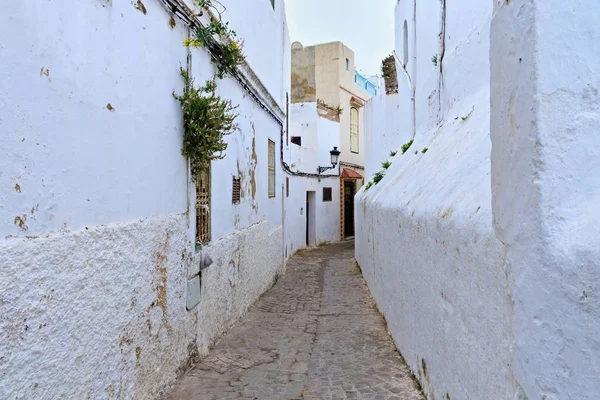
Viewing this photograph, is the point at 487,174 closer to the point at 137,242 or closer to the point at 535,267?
the point at 535,267

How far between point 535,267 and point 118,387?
2708mm

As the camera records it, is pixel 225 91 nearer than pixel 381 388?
No

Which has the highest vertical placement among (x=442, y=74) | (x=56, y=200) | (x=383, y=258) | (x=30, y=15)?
(x=442, y=74)

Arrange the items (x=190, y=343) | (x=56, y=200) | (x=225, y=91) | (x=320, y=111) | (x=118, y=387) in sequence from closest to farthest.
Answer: (x=56, y=200)
(x=118, y=387)
(x=190, y=343)
(x=225, y=91)
(x=320, y=111)

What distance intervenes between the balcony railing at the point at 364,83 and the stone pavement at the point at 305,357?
15555mm

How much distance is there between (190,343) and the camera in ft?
14.2

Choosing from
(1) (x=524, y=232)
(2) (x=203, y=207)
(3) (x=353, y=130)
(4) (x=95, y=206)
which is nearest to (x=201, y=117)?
(2) (x=203, y=207)

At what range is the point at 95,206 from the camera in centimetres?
276

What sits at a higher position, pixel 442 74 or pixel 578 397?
pixel 442 74

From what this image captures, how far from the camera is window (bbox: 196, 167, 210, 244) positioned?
4.71 meters

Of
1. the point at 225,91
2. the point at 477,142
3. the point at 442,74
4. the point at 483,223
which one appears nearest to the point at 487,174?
the point at 483,223

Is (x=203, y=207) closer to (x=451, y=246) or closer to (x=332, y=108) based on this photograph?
(x=451, y=246)

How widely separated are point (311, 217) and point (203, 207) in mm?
12354

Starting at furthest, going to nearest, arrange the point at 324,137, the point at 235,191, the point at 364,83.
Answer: the point at 364,83
the point at 324,137
the point at 235,191
